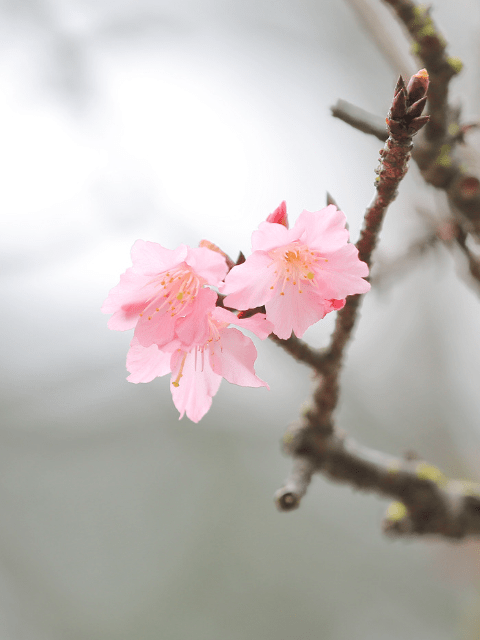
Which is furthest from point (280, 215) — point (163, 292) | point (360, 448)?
point (360, 448)

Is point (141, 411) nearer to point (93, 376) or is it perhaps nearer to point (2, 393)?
point (93, 376)

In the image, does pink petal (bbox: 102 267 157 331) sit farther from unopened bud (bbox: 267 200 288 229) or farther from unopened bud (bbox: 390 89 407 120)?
unopened bud (bbox: 390 89 407 120)

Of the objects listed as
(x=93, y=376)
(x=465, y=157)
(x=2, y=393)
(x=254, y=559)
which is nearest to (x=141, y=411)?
(x=93, y=376)

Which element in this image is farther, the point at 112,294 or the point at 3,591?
the point at 3,591

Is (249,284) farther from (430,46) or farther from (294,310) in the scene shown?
(430,46)

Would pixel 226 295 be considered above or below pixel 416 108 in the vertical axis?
below

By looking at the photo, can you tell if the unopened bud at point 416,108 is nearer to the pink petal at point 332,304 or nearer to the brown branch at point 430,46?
the pink petal at point 332,304
